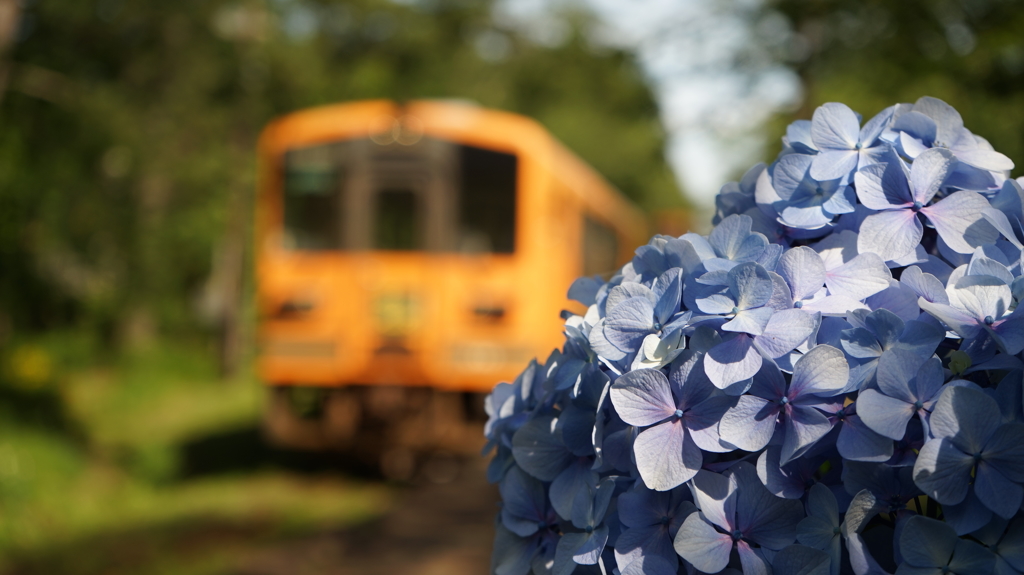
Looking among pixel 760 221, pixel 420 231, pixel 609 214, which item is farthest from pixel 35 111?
pixel 760 221

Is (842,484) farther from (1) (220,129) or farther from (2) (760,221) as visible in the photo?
(1) (220,129)

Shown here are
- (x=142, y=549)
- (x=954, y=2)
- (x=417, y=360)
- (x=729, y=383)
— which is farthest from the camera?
(x=417, y=360)

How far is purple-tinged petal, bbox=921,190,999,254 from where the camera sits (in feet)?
3.01

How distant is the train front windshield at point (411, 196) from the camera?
7285 mm

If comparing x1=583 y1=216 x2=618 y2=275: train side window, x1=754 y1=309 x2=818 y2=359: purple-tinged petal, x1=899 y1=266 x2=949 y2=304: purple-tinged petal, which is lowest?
x1=583 y1=216 x2=618 y2=275: train side window

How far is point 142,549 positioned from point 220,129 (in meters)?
4.77

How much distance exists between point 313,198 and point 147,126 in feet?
6.36

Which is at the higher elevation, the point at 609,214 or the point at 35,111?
the point at 35,111

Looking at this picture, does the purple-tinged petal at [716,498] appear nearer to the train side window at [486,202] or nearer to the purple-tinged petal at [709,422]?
the purple-tinged petal at [709,422]

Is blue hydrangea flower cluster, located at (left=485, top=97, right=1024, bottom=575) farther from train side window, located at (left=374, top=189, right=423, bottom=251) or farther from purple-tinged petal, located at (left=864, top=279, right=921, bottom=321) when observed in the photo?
train side window, located at (left=374, top=189, right=423, bottom=251)

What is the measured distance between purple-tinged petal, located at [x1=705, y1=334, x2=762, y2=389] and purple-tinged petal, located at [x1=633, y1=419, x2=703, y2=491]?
0.07 meters

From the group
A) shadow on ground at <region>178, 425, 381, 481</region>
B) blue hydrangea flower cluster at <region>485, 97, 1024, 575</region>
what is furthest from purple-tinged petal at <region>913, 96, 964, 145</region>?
shadow on ground at <region>178, 425, 381, 481</region>

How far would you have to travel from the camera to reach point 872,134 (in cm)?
104

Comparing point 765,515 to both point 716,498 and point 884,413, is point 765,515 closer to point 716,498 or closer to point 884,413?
point 716,498
